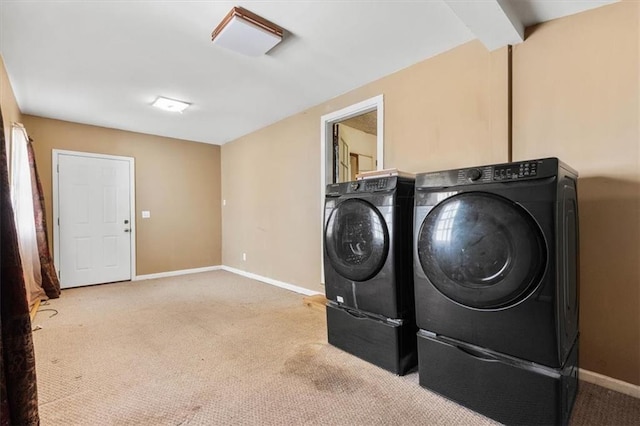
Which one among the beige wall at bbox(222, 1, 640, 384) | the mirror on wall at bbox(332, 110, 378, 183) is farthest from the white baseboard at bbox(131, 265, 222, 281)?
the beige wall at bbox(222, 1, 640, 384)

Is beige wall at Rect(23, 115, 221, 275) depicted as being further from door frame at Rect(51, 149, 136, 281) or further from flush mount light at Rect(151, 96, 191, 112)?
flush mount light at Rect(151, 96, 191, 112)

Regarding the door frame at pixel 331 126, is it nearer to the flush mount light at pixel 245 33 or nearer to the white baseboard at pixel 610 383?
the flush mount light at pixel 245 33

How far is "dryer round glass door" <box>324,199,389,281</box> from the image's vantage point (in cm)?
208

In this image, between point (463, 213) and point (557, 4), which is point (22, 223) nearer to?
point (463, 213)

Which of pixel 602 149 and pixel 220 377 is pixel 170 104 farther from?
pixel 602 149

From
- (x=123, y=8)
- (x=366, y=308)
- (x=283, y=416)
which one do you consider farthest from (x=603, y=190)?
(x=123, y=8)

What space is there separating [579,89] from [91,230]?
5.85m

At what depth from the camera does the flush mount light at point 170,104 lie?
3.68 meters

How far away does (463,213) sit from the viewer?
5.43 ft

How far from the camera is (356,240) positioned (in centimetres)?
224

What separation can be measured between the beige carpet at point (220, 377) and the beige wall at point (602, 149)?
15.0 inches

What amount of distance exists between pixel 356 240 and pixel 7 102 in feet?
11.9

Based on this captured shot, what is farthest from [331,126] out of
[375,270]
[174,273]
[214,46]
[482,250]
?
[174,273]

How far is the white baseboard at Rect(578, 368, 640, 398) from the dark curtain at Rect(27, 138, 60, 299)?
5.42m
